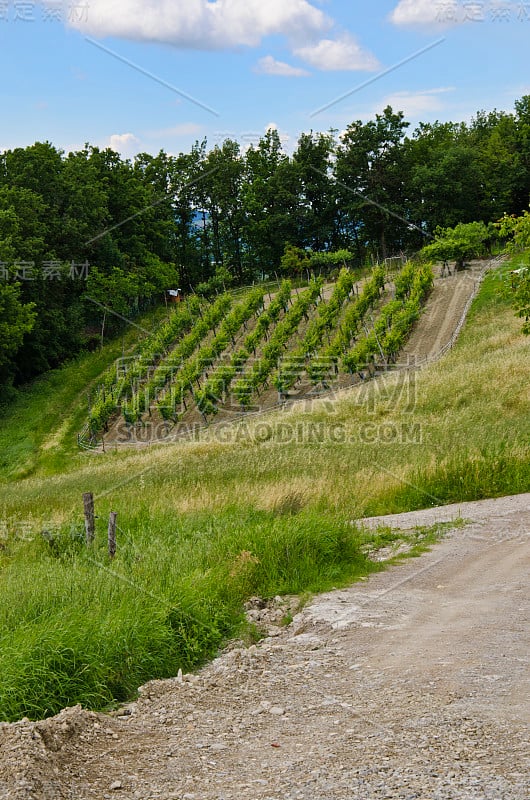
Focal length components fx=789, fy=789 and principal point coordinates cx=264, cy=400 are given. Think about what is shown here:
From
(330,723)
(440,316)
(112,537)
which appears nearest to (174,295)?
(440,316)

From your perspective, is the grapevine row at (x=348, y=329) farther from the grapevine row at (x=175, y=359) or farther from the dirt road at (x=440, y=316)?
the grapevine row at (x=175, y=359)

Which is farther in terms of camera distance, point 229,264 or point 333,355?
point 229,264

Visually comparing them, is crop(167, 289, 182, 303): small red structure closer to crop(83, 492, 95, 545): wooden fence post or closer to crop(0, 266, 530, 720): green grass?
crop(0, 266, 530, 720): green grass

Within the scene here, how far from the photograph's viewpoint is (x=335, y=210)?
212 ft

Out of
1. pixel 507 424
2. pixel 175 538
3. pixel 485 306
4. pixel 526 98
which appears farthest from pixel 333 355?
pixel 526 98

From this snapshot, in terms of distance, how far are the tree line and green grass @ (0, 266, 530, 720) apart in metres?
18.8

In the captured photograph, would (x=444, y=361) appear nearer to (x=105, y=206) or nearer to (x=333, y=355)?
(x=333, y=355)

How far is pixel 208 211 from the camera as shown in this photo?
69.0 metres

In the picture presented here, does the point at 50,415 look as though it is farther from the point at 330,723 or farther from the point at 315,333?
the point at 330,723

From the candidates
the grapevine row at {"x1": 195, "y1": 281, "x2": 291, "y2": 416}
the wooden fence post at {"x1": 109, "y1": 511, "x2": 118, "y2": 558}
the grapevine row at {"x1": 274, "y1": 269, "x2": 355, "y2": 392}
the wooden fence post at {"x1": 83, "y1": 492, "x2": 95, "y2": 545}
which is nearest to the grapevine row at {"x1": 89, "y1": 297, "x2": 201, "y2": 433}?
the grapevine row at {"x1": 195, "y1": 281, "x2": 291, "y2": 416}

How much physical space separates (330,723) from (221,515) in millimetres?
7062

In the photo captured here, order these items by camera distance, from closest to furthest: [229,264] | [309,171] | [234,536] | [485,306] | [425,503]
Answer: [234,536] → [425,503] → [485,306] → [309,171] → [229,264]

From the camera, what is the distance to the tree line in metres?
49.9

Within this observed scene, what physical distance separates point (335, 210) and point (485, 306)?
83.2 feet
